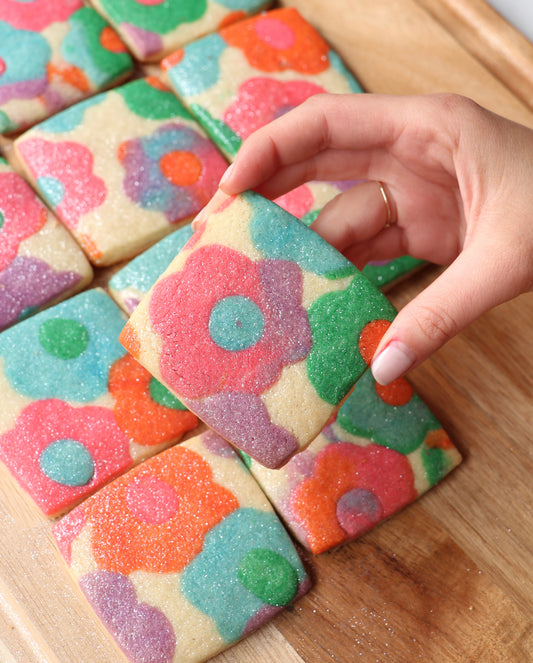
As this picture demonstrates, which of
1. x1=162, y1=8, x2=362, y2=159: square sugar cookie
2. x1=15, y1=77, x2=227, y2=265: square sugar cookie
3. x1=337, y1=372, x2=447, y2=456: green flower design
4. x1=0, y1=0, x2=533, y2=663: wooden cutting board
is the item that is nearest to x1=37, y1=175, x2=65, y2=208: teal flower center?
x1=15, y1=77, x2=227, y2=265: square sugar cookie

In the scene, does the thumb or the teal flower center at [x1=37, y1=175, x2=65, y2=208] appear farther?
the teal flower center at [x1=37, y1=175, x2=65, y2=208]

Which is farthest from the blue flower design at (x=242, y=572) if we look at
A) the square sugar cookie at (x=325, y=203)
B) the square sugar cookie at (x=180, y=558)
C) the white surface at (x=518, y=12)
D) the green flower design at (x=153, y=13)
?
the white surface at (x=518, y=12)

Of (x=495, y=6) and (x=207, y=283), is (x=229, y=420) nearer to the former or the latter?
(x=207, y=283)

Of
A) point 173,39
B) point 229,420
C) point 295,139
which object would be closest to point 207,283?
point 229,420

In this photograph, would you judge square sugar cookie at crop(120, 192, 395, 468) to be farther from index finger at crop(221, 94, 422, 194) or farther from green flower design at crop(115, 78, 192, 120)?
green flower design at crop(115, 78, 192, 120)

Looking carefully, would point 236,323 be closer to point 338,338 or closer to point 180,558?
point 338,338

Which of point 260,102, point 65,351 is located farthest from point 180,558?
point 260,102
